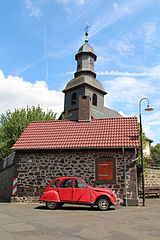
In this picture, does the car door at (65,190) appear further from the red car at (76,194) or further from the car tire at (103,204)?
the car tire at (103,204)

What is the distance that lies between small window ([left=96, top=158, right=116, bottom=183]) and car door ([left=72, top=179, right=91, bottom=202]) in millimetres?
2675

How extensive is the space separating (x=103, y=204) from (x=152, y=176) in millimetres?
15194

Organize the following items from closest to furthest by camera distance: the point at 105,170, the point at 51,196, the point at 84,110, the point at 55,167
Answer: the point at 51,196, the point at 105,170, the point at 55,167, the point at 84,110

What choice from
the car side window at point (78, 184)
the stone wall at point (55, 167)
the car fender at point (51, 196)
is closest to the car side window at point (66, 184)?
the car side window at point (78, 184)

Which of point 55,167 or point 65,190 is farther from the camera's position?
point 55,167

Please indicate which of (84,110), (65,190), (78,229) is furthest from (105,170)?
(78,229)

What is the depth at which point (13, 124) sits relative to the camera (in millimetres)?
27109

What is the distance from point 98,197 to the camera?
419 inches

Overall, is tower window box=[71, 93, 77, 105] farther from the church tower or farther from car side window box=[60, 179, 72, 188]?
car side window box=[60, 179, 72, 188]

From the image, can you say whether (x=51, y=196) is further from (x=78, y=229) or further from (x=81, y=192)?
(x=78, y=229)

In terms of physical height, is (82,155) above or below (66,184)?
above

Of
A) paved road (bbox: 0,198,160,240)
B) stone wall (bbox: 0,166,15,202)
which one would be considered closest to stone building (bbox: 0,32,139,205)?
stone wall (bbox: 0,166,15,202)

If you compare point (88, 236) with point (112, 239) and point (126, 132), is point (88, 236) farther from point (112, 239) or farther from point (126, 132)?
point (126, 132)

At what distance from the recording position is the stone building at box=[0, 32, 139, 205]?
43.2 feet
